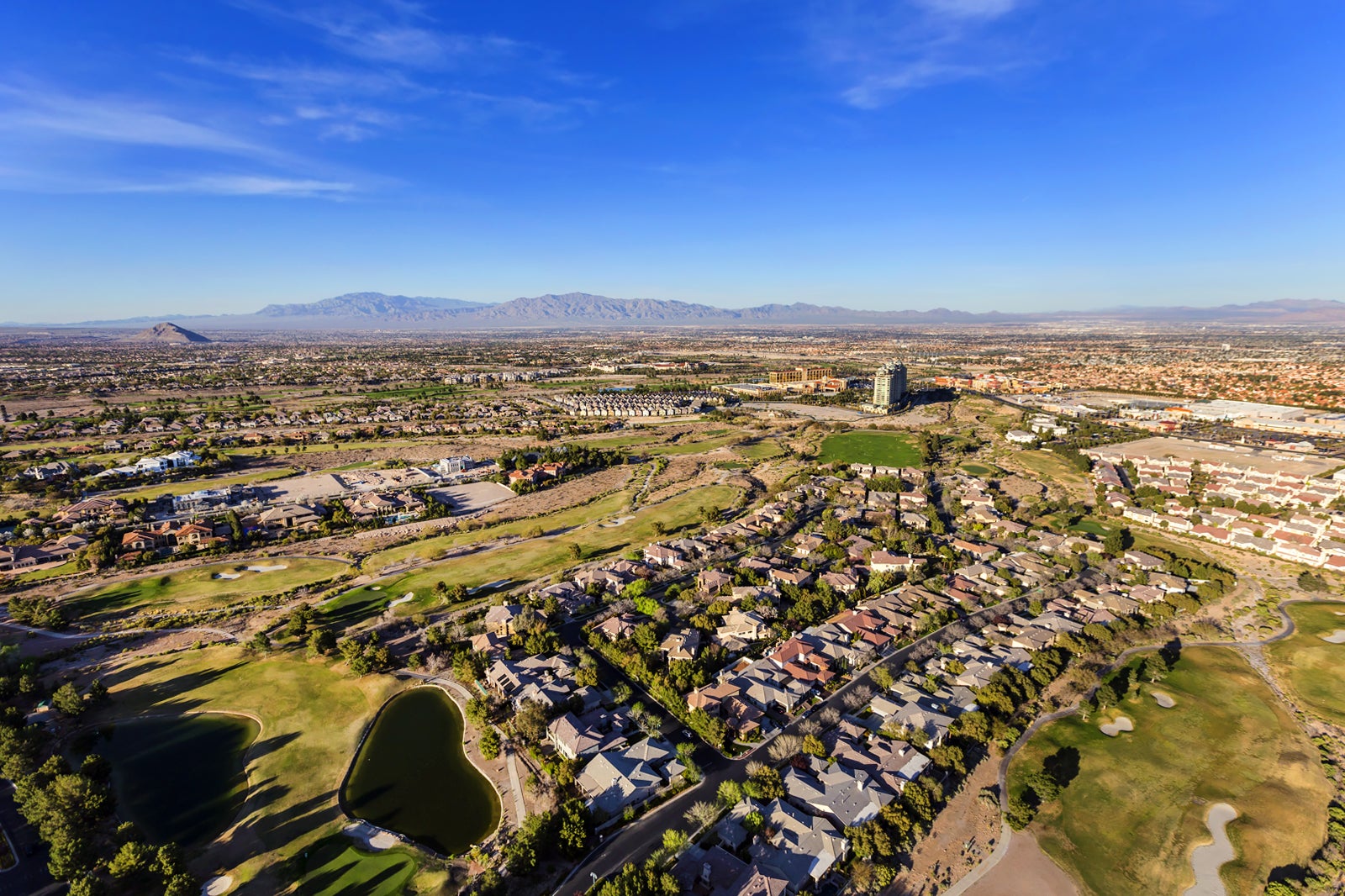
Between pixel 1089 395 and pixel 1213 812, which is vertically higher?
pixel 1089 395

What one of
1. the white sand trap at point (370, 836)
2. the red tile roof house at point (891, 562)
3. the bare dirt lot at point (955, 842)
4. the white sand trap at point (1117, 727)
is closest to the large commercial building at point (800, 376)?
the red tile roof house at point (891, 562)

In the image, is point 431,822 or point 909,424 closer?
point 431,822

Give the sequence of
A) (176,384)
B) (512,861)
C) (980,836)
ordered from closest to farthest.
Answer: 1. (512,861)
2. (980,836)
3. (176,384)

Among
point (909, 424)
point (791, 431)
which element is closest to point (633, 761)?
point (791, 431)

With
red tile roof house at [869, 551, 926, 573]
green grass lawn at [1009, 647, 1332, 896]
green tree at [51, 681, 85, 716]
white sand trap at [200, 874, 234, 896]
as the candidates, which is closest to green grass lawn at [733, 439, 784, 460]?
red tile roof house at [869, 551, 926, 573]

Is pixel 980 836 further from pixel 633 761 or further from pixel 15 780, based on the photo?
pixel 15 780
